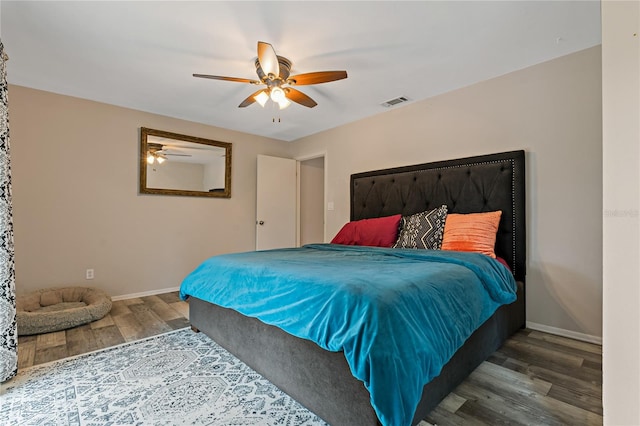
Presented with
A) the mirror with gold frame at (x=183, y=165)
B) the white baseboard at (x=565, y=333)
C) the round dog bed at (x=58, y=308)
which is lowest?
the white baseboard at (x=565, y=333)

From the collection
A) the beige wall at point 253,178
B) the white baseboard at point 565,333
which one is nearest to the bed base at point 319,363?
the white baseboard at point 565,333

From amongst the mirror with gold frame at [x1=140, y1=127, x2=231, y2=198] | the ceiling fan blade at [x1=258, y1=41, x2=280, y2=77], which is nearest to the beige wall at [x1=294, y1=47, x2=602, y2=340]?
the ceiling fan blade at [x1=258, y1=41, x2=280, y2=77]

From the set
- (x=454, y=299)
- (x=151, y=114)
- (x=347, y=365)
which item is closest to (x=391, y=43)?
(x=454, y=299)

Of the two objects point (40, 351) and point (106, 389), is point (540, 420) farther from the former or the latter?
point (40, 351)

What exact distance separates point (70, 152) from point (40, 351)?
7.17 feet

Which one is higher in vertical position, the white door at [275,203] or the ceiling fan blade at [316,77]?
the ceiling fan blade at [316,77]

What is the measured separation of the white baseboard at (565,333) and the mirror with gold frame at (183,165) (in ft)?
13.1

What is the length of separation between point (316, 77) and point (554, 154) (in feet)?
6.86

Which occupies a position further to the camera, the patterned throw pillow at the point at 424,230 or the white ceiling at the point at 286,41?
the patterned throw pillow at the point at 424,230

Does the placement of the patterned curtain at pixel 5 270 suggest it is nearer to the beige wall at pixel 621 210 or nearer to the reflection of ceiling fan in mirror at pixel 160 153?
the reflection of ceiling fan in mirror at pixel 160 153

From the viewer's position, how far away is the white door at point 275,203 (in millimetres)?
4809

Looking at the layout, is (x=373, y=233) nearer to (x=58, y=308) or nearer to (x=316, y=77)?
(x=316, y=77)

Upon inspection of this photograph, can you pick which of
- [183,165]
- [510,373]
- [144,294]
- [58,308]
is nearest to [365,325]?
[510,373]

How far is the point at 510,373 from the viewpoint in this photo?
184 centimetres
